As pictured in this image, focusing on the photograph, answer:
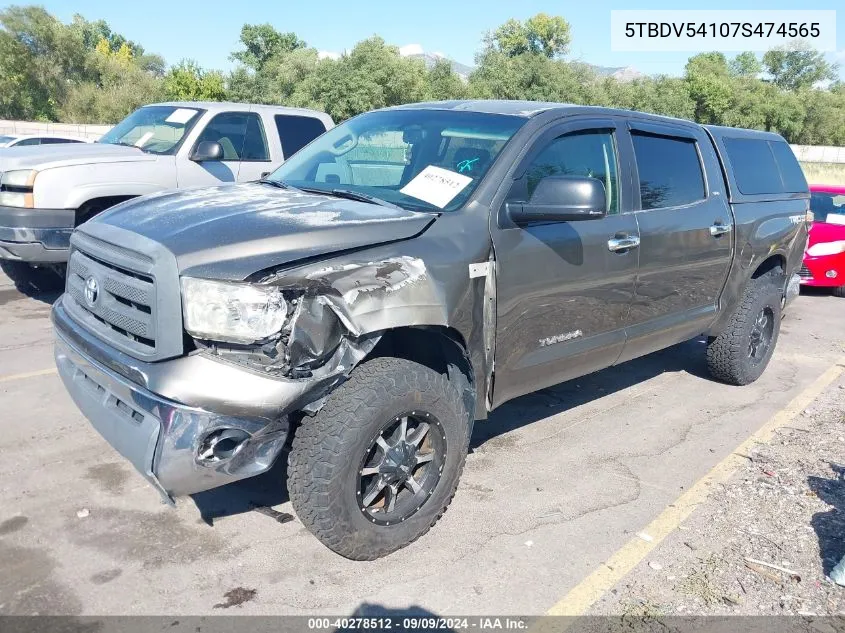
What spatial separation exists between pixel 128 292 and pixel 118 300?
0.13m

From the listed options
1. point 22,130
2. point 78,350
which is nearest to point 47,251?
point 78,350

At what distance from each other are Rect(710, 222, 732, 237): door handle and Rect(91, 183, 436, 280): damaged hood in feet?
8.18

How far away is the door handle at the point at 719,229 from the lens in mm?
4809

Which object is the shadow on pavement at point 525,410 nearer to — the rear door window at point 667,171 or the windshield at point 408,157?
the windshield at point 408,157

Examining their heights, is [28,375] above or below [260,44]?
below

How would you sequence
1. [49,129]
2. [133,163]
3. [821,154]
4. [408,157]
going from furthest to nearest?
[821,154]
[49,129]
[133,163]
[408,157]

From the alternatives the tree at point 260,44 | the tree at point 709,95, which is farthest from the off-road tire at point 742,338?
the tree at point 260,44

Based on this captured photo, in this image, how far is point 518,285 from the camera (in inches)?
135

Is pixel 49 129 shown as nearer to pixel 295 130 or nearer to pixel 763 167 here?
pixel 295 130

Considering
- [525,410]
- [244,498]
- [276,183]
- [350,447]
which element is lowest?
[525,410]

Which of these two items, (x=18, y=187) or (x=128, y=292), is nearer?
(x=128, y=292)

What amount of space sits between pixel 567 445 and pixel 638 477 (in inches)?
20.0

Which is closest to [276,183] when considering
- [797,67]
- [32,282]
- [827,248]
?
[32,282]

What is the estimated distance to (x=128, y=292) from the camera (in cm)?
281
